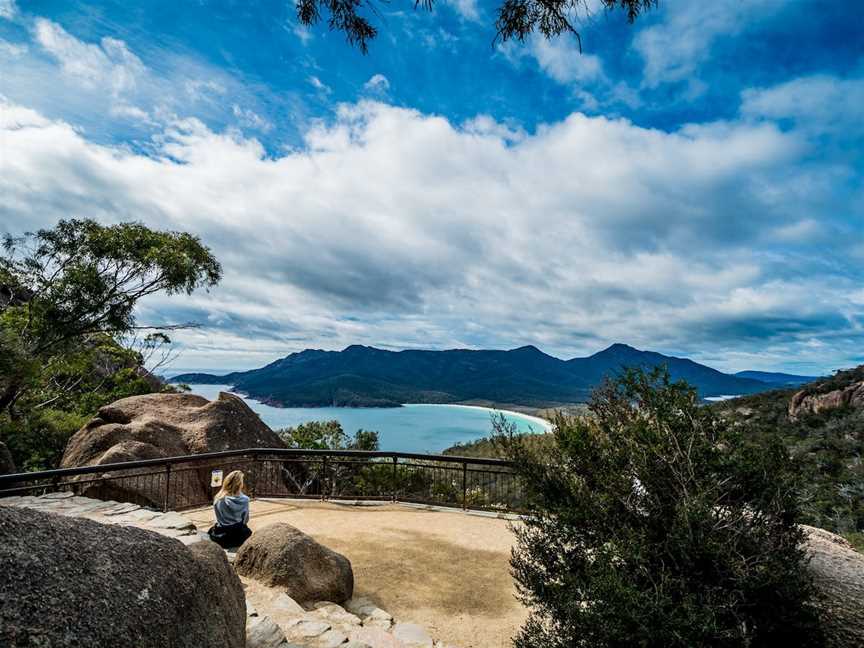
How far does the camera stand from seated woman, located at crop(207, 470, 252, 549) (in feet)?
18.7

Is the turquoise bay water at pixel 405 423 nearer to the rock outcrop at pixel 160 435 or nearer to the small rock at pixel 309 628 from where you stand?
the rock outcrop at pixel 160 435

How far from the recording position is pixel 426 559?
6.06 meters

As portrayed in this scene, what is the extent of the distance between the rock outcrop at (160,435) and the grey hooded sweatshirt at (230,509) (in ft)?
12.2

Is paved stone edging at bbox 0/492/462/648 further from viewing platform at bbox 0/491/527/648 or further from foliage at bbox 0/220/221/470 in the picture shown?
foliage at bbox 0/220/221/470

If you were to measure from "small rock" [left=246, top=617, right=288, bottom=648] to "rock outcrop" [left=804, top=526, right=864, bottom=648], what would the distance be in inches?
145

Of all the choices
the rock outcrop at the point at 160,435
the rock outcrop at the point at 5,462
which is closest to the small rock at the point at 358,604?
the rock outcrop at the point at 160,435

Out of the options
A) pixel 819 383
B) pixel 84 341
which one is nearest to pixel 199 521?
pixel 84 341

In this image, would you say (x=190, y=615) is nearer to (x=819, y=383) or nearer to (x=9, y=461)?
(x=9, y=461)

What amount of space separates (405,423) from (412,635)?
146639mm

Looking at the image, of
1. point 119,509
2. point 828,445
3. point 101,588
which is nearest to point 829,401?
point 828,445

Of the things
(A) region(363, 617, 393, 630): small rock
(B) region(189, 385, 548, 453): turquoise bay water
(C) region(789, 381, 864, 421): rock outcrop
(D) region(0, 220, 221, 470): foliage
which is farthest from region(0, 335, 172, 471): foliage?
(B) region(189, 385, 548, 453): turquoise bay water

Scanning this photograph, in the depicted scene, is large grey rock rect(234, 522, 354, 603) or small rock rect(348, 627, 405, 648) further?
large grey rock rect(234, 522, 354, 603)

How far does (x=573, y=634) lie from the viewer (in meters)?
2.83

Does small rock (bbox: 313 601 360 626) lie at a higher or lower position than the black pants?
lower
